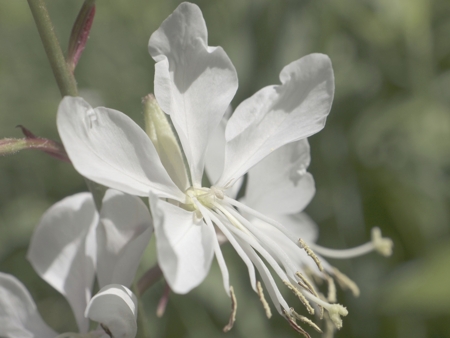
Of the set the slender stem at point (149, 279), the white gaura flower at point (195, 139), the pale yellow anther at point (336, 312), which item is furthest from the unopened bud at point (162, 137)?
the pale yellow anther at point (336, 312)

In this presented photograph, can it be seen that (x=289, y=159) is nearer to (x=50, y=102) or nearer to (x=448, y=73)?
(x=448, y=73)

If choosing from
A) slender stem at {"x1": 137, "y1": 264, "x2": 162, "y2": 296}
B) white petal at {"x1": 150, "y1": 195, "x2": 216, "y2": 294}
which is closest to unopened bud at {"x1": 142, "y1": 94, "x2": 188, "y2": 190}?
white petal at {"x1": 150, "y1": 195, "x2": 216, "y2": 294}

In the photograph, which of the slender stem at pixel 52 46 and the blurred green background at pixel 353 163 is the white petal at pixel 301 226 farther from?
the slender stem at pixel 52 46


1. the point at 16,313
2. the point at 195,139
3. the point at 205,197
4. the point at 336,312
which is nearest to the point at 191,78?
the point at 195,139

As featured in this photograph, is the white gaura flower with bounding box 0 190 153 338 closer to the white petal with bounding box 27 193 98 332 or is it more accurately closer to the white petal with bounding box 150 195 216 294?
the white petal with bounding box 27 193 98 332

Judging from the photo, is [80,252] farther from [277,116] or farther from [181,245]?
[277,116]
